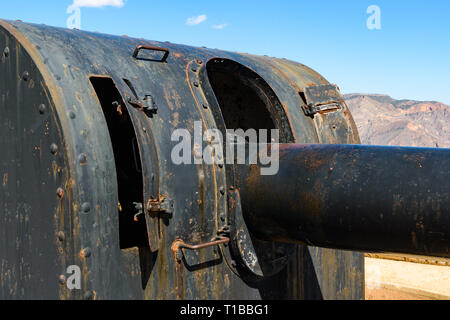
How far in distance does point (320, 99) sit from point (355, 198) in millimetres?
1628

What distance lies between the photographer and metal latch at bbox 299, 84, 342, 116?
11.7 feet

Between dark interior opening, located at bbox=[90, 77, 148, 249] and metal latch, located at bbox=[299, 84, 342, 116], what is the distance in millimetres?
1423

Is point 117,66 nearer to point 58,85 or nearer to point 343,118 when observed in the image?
point 58,85

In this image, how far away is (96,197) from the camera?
2137 mm

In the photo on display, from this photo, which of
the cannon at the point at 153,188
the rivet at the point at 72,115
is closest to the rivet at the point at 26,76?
the cannon at the point at 153,188

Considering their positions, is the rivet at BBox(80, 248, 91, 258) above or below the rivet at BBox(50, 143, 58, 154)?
below

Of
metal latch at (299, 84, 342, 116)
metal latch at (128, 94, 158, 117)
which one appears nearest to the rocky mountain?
metal latch at (299, 84, 342, 116)

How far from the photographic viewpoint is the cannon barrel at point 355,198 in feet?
6.56

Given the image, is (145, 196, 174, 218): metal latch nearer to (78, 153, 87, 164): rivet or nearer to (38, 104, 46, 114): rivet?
(78, 153, 87, 164): rivet

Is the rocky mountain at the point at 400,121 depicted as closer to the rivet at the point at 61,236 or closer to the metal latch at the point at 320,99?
the metal latch at the point at 320,99

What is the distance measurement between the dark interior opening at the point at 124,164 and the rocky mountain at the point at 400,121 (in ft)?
209

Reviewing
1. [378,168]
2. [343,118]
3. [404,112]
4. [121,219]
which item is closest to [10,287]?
[121,219]

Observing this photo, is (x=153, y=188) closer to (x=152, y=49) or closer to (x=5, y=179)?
(x=5, y=179)
